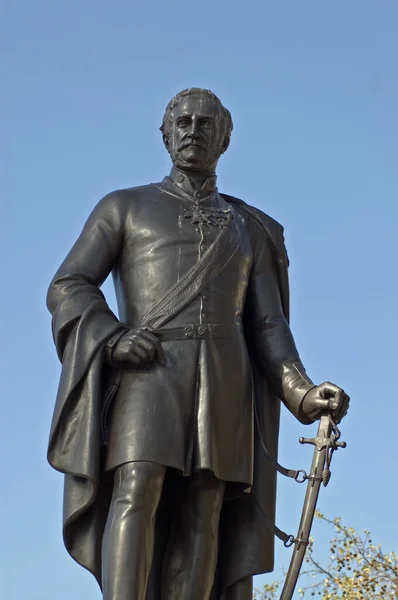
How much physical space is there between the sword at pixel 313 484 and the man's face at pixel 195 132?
2.09 meters

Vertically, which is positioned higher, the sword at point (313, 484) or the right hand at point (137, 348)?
the right hand at point (137, 348)

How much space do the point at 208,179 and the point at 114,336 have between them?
153 cm

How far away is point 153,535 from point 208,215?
2.31 metres

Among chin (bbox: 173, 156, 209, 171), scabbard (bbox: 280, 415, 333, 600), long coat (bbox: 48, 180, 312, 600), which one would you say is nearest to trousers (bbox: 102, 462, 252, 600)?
long coat (bbox: 48, 180, 312, 600)

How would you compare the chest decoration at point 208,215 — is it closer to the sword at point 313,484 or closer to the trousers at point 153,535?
the sword at point 313,484

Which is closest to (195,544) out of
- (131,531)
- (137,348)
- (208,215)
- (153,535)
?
(153,535)

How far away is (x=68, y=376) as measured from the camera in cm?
1085

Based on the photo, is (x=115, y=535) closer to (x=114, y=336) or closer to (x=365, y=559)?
(x=114, y=336)

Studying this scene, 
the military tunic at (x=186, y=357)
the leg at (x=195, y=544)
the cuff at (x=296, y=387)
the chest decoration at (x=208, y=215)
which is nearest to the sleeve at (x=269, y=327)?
the cuff at (x=296, y=387)

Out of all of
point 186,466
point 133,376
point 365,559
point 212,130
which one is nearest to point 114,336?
point 133,376

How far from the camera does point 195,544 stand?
35.6ft

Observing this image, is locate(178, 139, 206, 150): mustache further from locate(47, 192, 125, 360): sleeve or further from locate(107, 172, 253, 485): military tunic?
locate(47, 192, 125, 360): sleeve

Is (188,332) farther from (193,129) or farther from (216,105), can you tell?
(216,105)

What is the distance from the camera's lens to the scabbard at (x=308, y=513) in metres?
10.6
